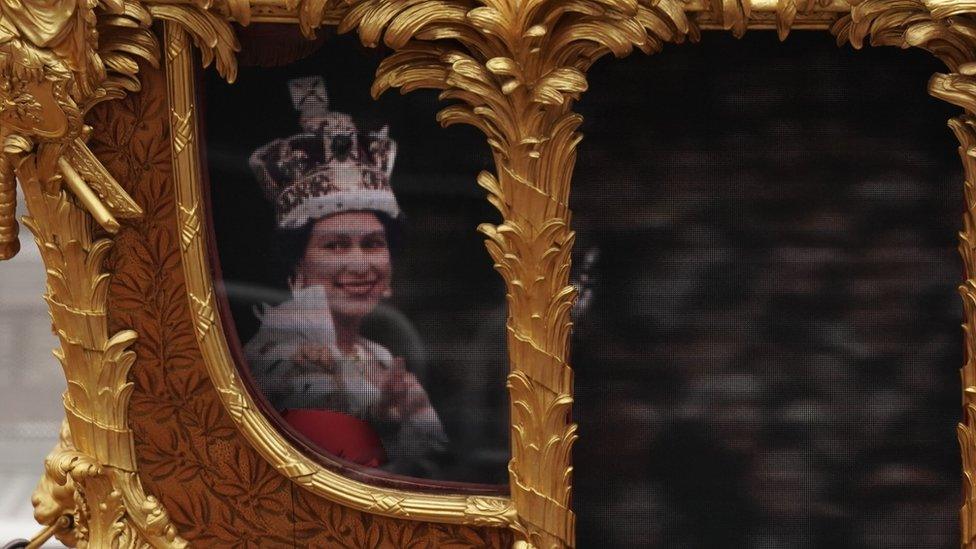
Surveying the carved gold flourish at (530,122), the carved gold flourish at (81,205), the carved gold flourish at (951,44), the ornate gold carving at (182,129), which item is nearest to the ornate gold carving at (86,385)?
the carved gold flourish at (81,205)

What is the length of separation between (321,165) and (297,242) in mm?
81

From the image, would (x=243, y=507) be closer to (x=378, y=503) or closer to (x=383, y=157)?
(x=378, y=503)

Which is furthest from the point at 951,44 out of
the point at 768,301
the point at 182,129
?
the point at 182,129

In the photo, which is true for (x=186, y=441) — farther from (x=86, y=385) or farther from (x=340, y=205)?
(x=340, y=205)

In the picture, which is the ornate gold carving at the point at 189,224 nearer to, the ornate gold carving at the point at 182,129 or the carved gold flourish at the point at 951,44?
the ornate gold carving at the point at 182,129

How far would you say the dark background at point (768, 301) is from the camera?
1418mm

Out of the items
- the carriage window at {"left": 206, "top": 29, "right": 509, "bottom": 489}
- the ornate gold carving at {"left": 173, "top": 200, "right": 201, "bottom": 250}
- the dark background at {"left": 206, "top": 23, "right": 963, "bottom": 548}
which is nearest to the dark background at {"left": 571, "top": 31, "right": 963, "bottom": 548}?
the dark background at {"left": 206, "top": 23, "right": 963, "bottom": 548}

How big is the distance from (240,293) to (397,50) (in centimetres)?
29

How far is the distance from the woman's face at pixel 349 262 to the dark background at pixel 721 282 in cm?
2

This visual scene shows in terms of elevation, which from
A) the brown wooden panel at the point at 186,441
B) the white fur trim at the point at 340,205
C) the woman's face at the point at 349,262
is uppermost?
the white fur trim at the point at 340,205

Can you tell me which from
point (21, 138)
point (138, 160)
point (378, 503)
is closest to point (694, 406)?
point (378, 503)

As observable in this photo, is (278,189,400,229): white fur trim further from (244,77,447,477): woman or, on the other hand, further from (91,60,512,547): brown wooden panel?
(91,60,512,547): brown wooden panel

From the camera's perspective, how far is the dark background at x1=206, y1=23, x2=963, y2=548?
142cm

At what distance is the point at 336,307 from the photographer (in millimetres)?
1470
